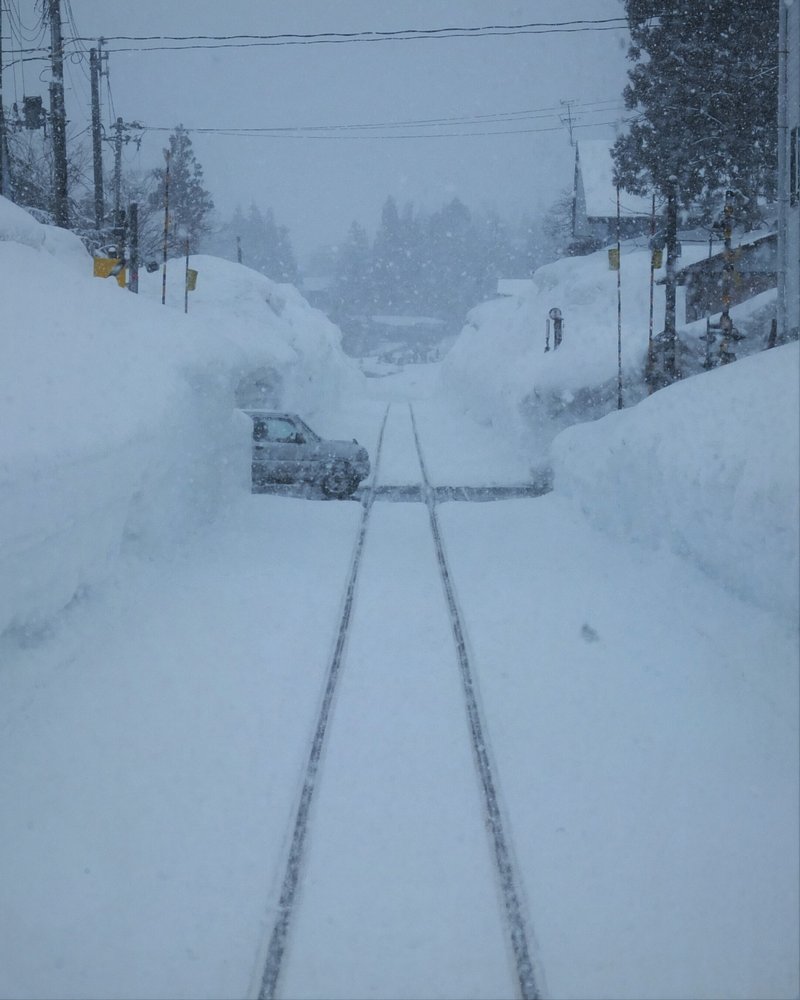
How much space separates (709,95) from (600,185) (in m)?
23.8

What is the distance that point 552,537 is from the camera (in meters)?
12.4

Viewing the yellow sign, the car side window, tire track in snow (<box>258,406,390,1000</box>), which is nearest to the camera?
tire track in snow (<box>258,406,390,1000</box>)

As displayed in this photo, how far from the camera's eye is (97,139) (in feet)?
77.4

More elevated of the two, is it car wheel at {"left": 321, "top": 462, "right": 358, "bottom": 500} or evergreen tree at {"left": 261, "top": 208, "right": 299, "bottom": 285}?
evergreen tree at {"left": 261, "top": 208, "right": 299, "bottom": 285}

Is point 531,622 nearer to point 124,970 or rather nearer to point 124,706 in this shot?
point 124,706

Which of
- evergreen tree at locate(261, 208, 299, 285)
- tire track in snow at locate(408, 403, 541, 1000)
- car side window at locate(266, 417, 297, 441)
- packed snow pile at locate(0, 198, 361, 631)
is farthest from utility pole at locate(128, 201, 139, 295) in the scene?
evergreen tree at locate(261, 208, 299, 285)

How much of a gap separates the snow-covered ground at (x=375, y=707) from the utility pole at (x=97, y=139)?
1055 cm

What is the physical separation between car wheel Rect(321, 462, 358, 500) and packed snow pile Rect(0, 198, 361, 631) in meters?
1.55

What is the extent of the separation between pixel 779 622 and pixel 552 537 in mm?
5519

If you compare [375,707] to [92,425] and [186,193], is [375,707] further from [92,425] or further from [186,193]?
[186,193]

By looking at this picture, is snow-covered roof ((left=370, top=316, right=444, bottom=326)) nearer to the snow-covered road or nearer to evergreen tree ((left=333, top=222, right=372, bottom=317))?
evergreen tree ((left=333, top=222, right=372, bottom=317))

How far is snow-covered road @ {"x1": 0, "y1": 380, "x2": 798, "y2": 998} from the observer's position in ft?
13.5

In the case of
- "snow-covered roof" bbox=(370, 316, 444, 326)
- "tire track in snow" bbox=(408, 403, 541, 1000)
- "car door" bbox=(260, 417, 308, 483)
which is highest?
"snow-covered roof" bbox=(370, 316, 444, 326)

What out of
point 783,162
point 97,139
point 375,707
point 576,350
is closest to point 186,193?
point 97,139
